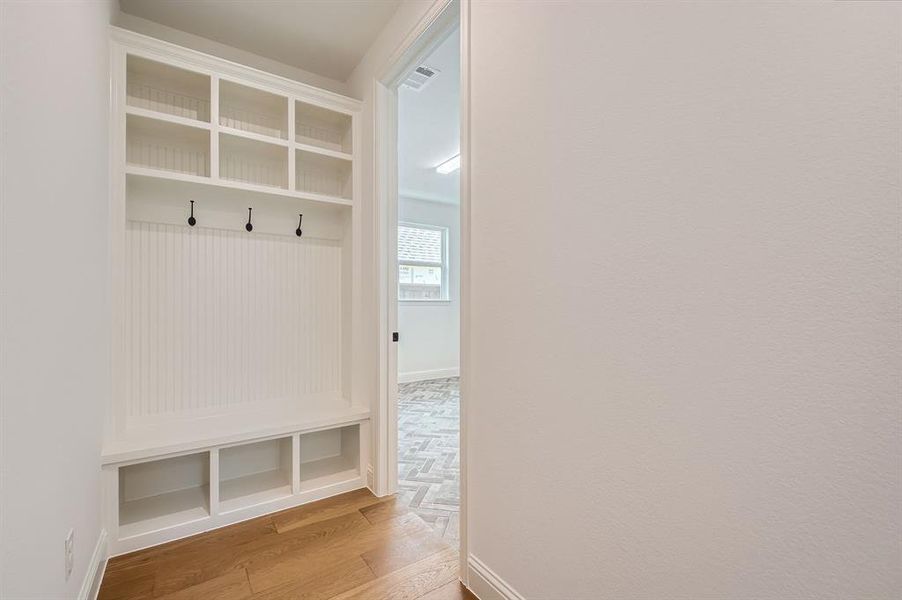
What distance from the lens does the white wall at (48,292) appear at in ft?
2.79

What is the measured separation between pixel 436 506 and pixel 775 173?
213 centimetres

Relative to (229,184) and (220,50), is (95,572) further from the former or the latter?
(220,50)

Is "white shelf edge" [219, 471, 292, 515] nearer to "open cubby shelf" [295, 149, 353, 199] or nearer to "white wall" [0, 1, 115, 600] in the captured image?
"white wall" [0, 1, 115, 600]

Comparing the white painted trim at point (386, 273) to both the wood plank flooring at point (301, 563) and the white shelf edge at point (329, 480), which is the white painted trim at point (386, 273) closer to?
the white shelf edge at point (329, 480)

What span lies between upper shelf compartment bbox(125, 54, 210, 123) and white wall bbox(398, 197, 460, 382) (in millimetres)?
3134

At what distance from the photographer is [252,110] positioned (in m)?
2.44

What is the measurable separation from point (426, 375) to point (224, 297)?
3.57 m

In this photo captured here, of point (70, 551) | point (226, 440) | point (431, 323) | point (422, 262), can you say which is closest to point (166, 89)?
point (226, 440)

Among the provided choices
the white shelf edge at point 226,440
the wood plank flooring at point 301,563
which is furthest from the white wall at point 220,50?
the wood plank flooring at point 301,563

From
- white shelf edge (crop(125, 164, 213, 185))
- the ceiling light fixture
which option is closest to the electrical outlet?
white shelf edge (crop(125, 164, 213, 185))

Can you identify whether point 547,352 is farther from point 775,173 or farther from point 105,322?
point 105,322

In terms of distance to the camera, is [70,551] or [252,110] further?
[252,110]

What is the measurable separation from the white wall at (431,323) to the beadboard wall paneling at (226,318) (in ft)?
8.62

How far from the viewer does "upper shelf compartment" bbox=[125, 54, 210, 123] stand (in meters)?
2.04
